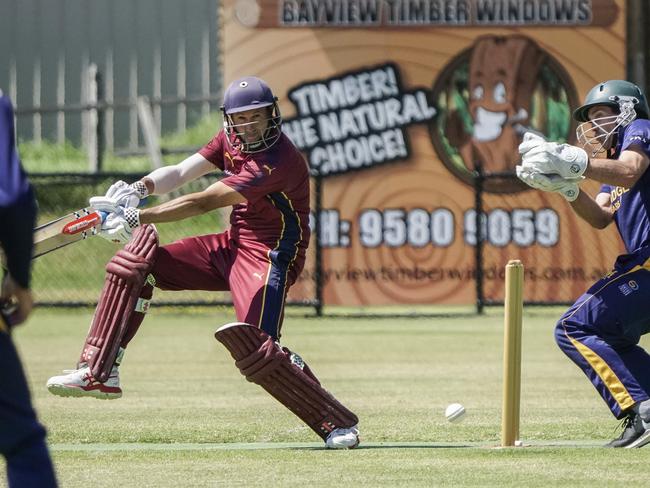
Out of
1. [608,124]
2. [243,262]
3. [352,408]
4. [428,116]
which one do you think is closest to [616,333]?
[608,124]

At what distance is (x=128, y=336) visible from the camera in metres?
8.69

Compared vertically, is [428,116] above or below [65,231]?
below

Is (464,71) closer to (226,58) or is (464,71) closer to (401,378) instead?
(226,58)

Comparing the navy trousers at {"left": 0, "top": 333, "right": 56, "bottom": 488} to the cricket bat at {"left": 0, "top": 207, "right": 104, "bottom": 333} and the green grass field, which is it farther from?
the cricket bat at {"left": 0, "top": 207, "right": 104, "bottom": 333}

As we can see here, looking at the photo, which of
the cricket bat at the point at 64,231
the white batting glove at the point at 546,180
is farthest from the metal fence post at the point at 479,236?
the white batting glove at the point at 546,180

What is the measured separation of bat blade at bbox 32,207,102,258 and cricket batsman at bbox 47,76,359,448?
14 centimetres

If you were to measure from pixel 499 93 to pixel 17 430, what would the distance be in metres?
15.1

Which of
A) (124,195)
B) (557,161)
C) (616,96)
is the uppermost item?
(616,96)

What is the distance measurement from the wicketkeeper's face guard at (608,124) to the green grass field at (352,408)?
5.67 ft

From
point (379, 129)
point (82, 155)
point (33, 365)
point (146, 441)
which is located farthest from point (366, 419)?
point (82, 155)

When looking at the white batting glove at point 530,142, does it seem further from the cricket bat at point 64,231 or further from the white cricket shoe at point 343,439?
the cricket bat at point 64,231

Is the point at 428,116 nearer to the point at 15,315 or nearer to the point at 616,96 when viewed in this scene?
the point at 616,96

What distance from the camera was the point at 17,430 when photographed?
507 cm

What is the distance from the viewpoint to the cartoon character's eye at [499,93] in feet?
64.0
